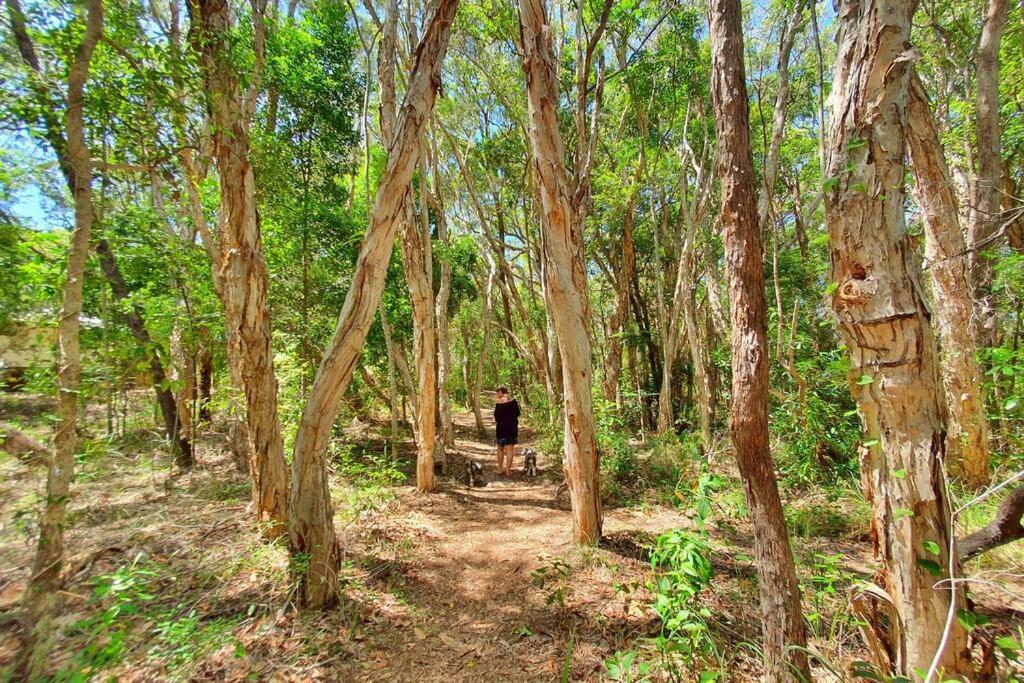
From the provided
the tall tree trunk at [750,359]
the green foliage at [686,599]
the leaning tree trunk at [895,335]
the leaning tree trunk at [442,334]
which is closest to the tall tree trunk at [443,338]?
the leaning tree trunk at [442,334]

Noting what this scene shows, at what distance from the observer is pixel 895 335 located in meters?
1.71

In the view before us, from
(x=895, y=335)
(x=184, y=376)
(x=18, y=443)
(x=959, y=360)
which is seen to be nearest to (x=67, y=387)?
(x=18, y=443)

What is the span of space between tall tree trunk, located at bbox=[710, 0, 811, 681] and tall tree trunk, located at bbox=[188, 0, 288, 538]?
3.79 meters

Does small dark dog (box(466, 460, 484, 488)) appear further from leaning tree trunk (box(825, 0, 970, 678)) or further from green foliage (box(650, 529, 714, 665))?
leaning tree trunk (box(825, 0, 970, 678))

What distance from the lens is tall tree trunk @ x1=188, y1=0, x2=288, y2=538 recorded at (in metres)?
3.58

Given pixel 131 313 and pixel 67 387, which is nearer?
pixel 67 387

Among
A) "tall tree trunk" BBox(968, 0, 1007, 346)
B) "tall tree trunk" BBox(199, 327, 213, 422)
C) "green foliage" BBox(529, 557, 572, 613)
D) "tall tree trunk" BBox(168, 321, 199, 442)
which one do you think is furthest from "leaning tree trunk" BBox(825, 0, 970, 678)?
"tall tree trunk" BBox(199, 327, 213, 422)

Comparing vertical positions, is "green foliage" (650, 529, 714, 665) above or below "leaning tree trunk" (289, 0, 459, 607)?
below

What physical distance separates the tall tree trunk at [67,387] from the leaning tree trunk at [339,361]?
4.50 ft

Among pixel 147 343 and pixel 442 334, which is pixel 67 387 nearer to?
pixel 147 343

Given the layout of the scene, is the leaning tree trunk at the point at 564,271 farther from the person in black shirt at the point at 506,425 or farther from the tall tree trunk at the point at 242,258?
the person in black shirt at the point at 506,425

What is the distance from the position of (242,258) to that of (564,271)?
297cm

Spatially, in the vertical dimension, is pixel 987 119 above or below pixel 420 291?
above

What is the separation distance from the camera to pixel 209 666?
101 inches
